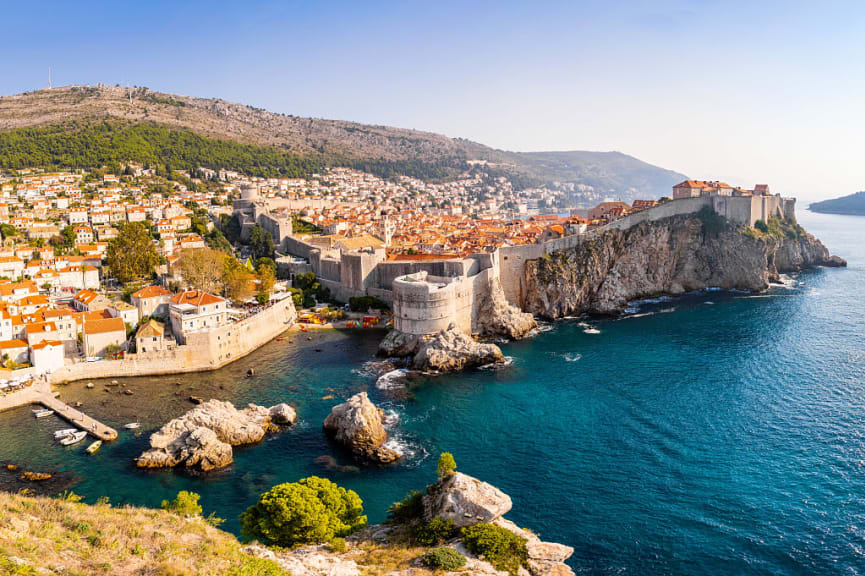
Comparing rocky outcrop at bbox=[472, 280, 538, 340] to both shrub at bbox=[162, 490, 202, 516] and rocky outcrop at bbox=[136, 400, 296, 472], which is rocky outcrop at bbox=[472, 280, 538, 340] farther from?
shrub at bbox=[162, 490, 202, 516]

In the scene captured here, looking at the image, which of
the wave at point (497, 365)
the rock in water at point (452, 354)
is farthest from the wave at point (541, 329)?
the rock in water at point (452, 354)

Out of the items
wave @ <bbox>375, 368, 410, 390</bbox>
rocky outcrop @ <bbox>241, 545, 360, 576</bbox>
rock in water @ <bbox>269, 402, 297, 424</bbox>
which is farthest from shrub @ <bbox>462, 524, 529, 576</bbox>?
wave @ <bbox>375, 368, 410, 390</bbox>

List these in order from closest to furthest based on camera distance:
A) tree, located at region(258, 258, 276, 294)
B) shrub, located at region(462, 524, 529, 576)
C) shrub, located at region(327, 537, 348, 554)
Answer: shrub, located at region(462, 524, 529, 576), shrub, located at region(327, 537, 348, 554), tree, located at region(258, 258, 276, 294)

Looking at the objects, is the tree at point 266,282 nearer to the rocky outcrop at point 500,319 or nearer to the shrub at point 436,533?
the rocky outcrop at point 500,319

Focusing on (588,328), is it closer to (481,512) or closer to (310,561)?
(481,512)

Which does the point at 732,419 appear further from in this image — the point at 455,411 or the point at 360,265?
the point at 360,265

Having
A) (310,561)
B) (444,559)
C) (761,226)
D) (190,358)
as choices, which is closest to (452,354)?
(190,358)
